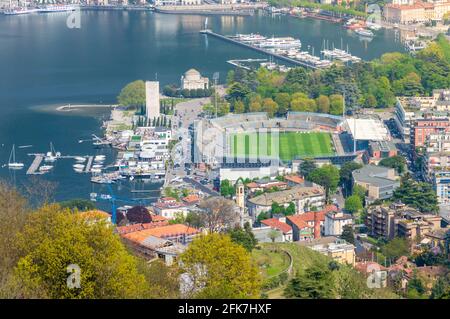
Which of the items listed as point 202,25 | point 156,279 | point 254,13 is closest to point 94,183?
point 156,279

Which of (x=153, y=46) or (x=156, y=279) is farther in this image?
(x=153, y=46)

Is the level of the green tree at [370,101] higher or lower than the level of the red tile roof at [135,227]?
lower

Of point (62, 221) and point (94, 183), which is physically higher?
point (62, 221)

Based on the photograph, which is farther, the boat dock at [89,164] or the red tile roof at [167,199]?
the boat dock at [89,164]

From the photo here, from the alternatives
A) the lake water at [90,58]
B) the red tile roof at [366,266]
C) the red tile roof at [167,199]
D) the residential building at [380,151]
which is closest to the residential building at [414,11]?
the lake water at [90,58]

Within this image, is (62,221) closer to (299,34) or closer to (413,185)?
(413,185)

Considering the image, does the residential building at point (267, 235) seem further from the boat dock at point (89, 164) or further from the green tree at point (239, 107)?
the green tree at point (239, 107)

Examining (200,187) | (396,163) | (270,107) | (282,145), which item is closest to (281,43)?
(270,107)
